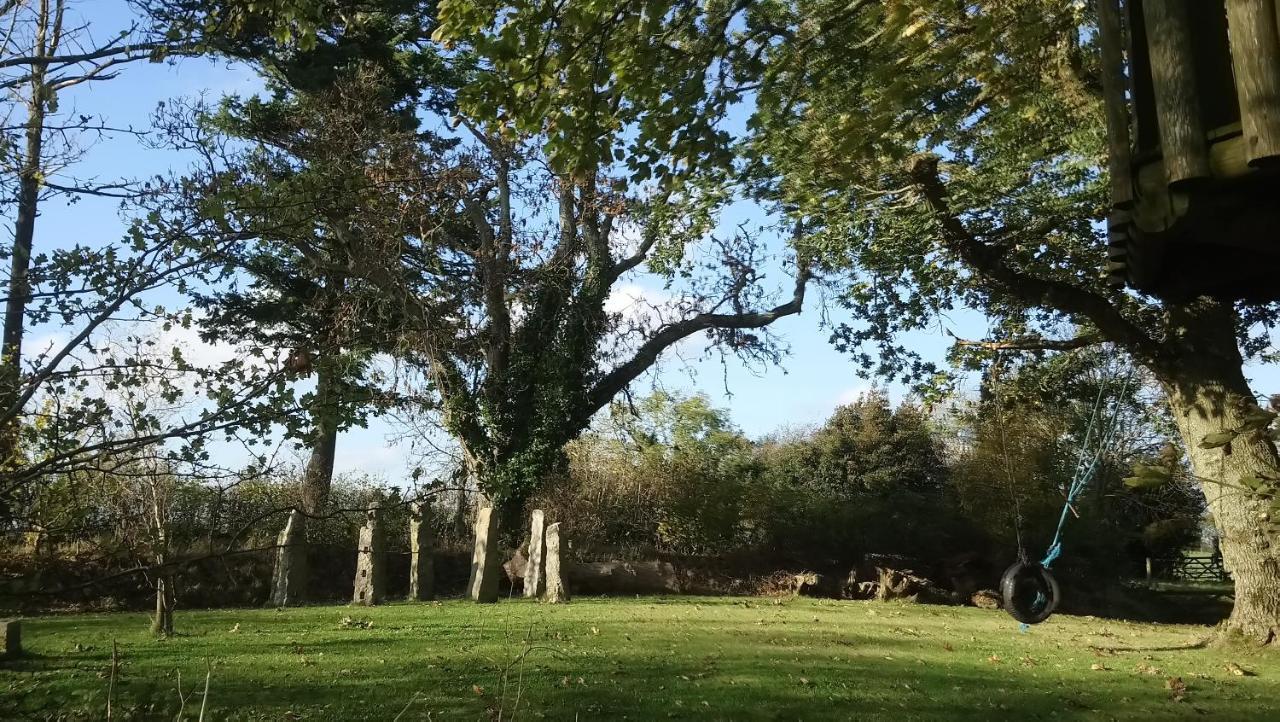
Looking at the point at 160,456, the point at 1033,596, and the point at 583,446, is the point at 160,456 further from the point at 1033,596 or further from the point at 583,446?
the point at 583,446

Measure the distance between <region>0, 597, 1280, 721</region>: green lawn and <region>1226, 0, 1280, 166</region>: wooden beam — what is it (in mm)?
4261

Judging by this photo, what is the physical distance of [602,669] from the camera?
8820mm

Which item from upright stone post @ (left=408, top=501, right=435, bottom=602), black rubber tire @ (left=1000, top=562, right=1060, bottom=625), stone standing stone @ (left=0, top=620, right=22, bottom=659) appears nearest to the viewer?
stone standing stone @ (left=0, top=620, right=22, bottom=659)

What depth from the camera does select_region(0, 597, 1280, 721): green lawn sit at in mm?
7242

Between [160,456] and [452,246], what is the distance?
15.7m

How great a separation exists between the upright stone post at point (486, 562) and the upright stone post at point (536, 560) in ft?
3.43

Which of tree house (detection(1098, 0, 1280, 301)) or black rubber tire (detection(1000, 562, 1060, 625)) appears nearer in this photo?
tree house (detection(1098, 0, 1280, 301))

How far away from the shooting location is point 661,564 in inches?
780

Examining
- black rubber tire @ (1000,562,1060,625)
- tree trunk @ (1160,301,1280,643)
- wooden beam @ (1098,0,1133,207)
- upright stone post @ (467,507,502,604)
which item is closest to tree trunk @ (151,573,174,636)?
upright stone post @ (467,507,502,604)

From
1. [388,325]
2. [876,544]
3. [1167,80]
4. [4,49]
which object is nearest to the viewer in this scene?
[1167,80]

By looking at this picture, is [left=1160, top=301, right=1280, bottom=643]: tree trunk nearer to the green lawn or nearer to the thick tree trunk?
the green lawn

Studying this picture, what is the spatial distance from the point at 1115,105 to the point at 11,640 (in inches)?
379

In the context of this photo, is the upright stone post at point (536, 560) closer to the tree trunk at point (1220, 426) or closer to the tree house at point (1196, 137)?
the tree trunk at point (1220, 426)

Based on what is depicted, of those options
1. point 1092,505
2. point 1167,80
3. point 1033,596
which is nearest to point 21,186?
point 1167,80
